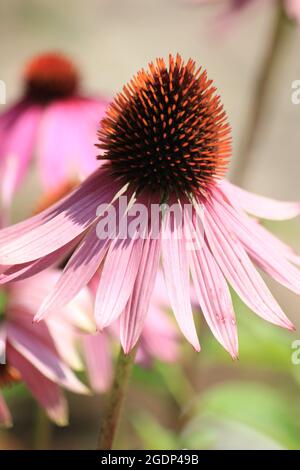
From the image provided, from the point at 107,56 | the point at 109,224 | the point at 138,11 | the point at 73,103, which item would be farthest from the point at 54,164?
the point at 138,11

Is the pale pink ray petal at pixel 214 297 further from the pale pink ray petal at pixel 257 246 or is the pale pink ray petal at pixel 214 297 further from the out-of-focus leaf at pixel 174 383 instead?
the out-of-focus leaf at pixel 174 383

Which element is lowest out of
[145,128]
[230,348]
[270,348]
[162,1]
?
[270,348]

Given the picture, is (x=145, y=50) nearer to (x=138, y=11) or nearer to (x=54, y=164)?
(x=138, y=11)

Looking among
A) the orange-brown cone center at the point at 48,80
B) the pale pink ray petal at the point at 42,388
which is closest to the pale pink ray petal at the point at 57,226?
the pale pink ray petal at the point at 42,388

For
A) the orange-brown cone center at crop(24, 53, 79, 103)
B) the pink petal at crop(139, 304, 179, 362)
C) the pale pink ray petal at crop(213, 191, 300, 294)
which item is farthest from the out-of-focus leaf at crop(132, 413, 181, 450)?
the orange-brown cone center at crop(24, 53, 79, 103)

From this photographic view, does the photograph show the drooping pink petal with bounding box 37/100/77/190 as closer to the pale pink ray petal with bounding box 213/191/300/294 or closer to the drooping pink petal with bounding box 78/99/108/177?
the drooping pink petal with bounding box 78/99/108/177

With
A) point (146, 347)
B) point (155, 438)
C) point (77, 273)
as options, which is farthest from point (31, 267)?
point (155, 438)
